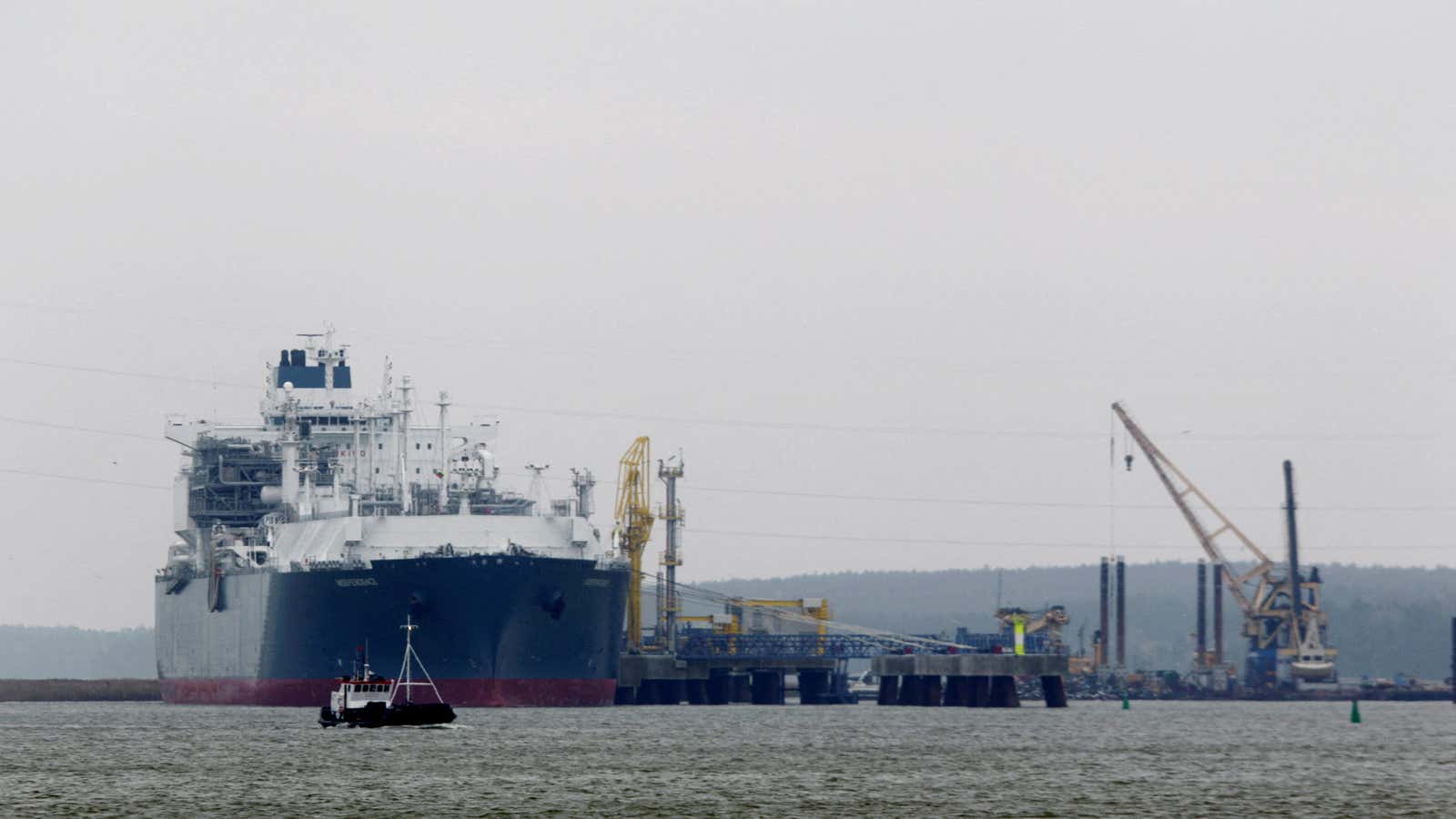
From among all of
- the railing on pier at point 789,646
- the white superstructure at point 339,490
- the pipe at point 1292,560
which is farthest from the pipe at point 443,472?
the pipe at point 1292,560

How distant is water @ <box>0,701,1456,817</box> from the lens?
5922 cm

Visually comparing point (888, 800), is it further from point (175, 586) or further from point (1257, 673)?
point (1257, 673)

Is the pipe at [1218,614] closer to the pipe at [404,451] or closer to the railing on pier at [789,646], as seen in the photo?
the railing on pier at [789,646]

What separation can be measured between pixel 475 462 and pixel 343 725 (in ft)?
94.9

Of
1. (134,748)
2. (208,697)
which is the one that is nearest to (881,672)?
(208,697)

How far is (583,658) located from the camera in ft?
339

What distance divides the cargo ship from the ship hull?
8cm

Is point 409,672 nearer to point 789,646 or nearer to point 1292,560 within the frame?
point 789,646

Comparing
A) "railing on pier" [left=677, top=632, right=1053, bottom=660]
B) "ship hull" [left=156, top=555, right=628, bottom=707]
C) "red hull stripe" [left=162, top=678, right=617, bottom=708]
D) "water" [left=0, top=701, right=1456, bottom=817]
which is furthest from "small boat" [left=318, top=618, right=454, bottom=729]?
"railing on pier" [left=677, top=632, right=1053, bottom=660]

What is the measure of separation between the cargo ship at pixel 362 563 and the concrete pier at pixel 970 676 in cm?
2260

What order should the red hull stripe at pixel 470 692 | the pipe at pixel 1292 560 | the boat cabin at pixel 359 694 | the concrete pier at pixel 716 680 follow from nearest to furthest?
the boat cabin at pixel 359 694
the red hull stripe at pixel 470 692
the concrete pier at pixel 716 680
the pipe at pixel 1292 560

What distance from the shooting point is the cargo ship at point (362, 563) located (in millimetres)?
Answer: 99250

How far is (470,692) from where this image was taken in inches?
3898

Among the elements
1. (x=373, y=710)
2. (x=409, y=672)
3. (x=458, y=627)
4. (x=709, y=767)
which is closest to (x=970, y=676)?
(x=458, y=627)
